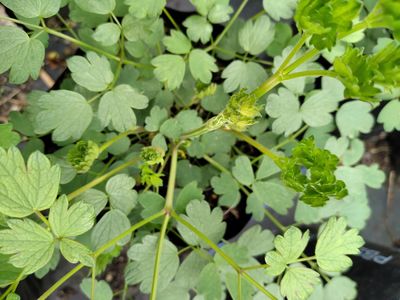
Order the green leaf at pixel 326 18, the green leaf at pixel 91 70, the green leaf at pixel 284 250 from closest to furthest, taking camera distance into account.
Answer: the green leaf at pixel 326 18
the green leaf at pixel 284 250
the green leaf at pixel 91 70

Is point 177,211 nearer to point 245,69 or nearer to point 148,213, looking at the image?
point 148,213

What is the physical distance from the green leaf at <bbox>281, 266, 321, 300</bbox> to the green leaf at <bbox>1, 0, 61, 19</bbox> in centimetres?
63

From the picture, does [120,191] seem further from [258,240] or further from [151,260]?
[258,240]

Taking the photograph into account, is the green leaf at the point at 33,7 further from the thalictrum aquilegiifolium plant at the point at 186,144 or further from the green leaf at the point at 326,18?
the green leaf at the point at 326,18

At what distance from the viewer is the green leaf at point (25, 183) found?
0.71 metres

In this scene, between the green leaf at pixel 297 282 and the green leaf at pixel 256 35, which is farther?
the green leaf at pixel 256 35

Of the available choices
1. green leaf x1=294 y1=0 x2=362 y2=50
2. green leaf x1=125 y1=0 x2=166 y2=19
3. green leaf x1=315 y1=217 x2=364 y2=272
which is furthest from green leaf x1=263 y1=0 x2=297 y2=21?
green leaf x1=315 y1=217 x2=364 y2=272

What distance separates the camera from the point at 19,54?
86cm

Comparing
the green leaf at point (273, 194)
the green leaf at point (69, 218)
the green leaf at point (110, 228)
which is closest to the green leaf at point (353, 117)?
the green leaf at point (273, 194)

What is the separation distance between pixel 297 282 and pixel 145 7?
569 millimetres

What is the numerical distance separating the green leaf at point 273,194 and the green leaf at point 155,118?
0.25 meters

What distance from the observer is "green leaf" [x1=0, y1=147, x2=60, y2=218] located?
2.33 ft

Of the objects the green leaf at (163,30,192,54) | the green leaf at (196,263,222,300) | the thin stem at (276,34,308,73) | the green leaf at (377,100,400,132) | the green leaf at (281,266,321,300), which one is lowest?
the green leaf at (196,263,222,300)

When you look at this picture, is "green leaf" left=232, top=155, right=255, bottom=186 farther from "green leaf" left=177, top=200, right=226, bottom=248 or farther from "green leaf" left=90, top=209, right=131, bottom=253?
"green leaf" left=90, top=209, right=131, bottom=253
